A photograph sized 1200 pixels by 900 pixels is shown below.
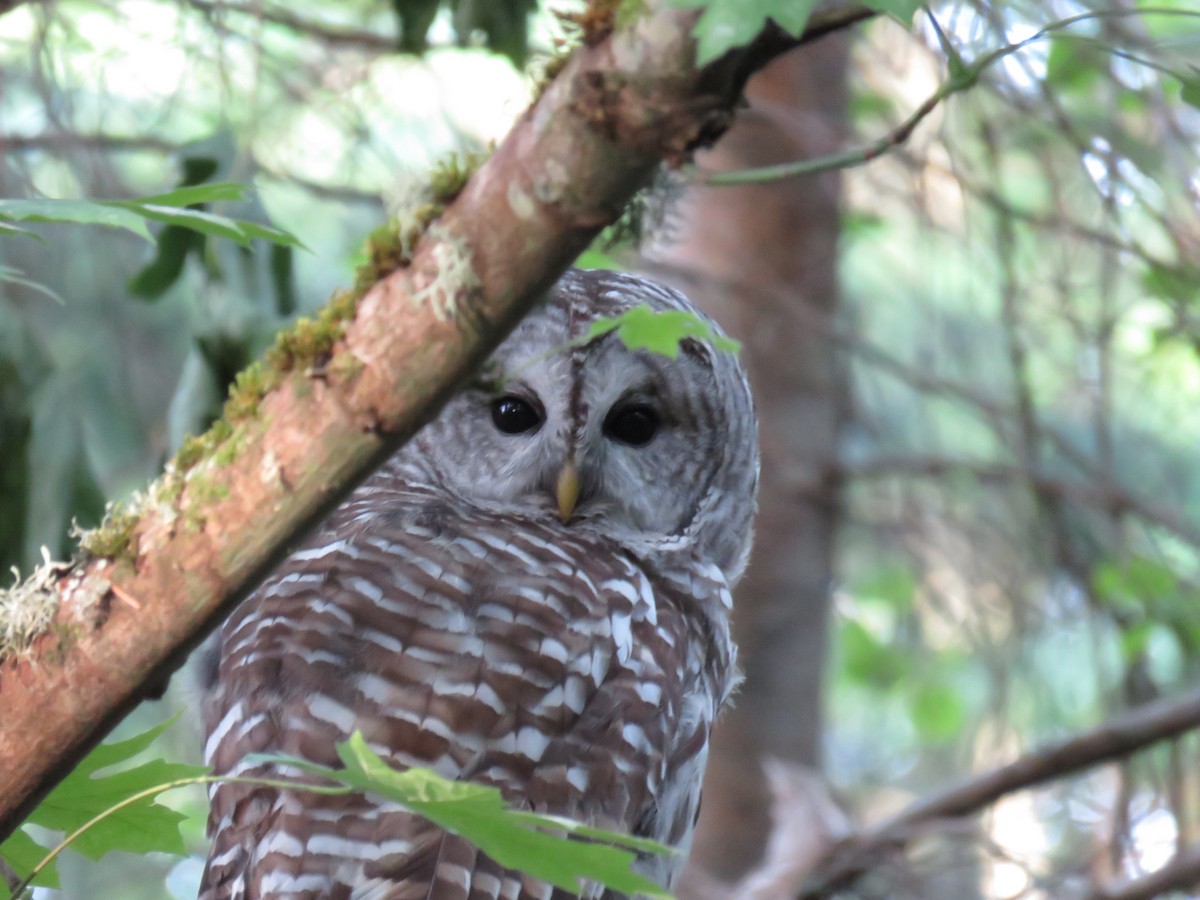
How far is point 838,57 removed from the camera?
4.31m

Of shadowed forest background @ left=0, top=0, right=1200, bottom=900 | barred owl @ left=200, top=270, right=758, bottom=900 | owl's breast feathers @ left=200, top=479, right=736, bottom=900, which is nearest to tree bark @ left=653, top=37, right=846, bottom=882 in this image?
shadowed forest background @ left=0, top=0, right=1200, bottom=900

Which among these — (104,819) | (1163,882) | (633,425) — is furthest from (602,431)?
(1163,882)

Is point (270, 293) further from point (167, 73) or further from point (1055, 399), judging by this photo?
point (1055, 399)

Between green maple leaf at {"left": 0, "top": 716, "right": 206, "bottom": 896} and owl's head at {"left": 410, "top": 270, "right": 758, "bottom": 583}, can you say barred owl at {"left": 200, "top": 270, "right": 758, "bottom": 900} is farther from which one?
green maple leaf at {"left": 0, "top": 716, "right": 206, "bottom": 896}

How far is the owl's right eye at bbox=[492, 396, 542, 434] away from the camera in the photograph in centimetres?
255

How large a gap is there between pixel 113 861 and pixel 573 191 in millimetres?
4981

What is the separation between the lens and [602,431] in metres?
2.58

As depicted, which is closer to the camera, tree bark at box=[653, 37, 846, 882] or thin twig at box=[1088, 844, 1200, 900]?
thin twig at box=[1088, 844, 1200, 900]

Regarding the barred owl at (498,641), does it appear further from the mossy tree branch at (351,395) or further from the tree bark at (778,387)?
the tree bark at (778,387)

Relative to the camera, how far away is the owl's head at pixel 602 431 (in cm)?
246

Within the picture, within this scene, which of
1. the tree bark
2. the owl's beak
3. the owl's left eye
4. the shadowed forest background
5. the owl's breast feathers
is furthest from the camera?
the tree bark

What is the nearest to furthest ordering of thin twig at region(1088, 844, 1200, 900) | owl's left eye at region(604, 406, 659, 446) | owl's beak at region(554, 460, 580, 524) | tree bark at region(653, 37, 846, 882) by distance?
owl's beak at region(554, 460, 580, 524) → owl's left eye at region(604, 406, 659, 446) → thin twig at region(1088, 844, 1200, 900) → tree bark at region(653, 37, 846, 882)

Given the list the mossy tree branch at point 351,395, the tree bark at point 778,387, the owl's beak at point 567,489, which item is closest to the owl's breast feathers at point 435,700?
the owl's beak at point 567,489

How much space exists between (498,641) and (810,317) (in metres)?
2.28
